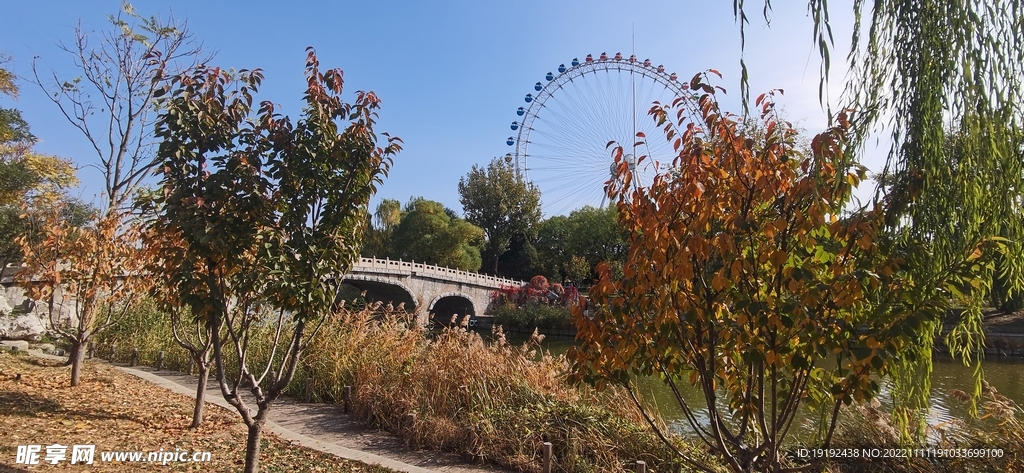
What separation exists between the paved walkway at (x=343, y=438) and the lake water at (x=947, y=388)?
88.8 inches

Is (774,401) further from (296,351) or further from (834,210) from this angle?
(296,351)

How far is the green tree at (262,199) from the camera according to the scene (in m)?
3.92

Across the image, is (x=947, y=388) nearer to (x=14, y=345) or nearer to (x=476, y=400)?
(x=476, y=400)

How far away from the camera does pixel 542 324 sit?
29266 millimetres

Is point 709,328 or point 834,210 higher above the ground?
point 834,210

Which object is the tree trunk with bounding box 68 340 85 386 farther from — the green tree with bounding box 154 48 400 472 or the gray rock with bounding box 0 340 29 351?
the green tree with bounding box 154 48 400 472

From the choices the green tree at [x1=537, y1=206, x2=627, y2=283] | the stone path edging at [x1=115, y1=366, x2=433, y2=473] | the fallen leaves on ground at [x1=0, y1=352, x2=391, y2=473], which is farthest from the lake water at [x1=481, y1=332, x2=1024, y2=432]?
the green tree at [x1=537, y1=206, x2=627, y2=283]

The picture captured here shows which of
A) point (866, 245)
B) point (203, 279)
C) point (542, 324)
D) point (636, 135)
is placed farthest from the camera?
point (542, 324)

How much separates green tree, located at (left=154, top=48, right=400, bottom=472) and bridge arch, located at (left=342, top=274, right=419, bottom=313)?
24225mm

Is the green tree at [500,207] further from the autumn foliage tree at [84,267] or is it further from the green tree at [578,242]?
the autumn foliage tree at [84,267]

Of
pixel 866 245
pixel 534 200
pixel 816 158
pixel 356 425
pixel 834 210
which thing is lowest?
pixel 356 425

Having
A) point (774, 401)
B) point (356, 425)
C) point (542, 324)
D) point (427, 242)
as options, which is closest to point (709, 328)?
point (774, 401)

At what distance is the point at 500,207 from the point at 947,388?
34147mm

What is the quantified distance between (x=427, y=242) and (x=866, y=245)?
Answer: 40.5 metres
